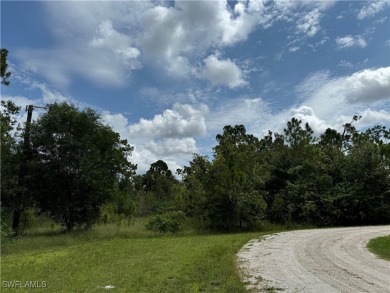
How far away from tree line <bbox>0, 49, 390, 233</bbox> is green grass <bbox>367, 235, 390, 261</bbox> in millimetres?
8146

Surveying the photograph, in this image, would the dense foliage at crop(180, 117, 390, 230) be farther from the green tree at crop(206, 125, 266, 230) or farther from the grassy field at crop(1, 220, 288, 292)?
the grassy field at crop(1, 220, 288, 292)

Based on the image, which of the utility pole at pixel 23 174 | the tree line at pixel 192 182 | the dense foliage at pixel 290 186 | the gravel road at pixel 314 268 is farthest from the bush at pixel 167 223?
the gravel road at pixel 314 268

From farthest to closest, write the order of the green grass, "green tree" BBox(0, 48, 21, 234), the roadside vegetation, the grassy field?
"green tree" BBox(0, 48, 21, 234) < the green grass < the roadside vegetation < the grassy field

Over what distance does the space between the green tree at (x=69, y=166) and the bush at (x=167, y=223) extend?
10.8 ft

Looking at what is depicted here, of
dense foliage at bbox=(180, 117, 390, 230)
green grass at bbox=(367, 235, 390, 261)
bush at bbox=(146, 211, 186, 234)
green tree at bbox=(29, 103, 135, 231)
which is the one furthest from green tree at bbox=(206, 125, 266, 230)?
green grass at bbox=(367, 235, 390, 261)

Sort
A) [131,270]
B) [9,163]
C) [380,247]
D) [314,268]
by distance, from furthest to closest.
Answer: [9,163] → [380,247] → [314,268] → [131,270]

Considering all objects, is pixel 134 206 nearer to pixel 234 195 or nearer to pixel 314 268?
pixel 234 195

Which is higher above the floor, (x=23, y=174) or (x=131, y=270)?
(x=23, y=174)

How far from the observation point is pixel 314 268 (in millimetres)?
9883

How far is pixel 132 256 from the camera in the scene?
12.4 metres

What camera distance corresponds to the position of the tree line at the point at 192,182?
21.2 meters

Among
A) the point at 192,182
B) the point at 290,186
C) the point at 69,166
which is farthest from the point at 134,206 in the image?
the point at 290,186

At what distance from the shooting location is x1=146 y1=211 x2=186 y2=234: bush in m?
22.2

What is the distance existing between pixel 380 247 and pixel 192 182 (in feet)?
43.1
